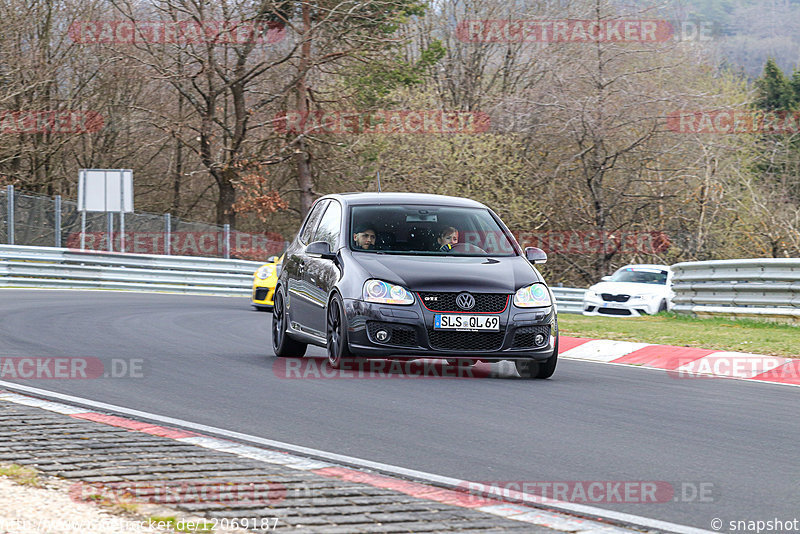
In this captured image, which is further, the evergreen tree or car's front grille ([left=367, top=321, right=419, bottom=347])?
the evergreen tree

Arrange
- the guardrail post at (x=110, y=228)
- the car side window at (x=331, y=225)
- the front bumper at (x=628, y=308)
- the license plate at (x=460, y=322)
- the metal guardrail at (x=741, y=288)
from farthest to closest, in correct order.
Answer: the guardrail post at (x=110, y=228)
the front bumper at (x=628, y=308)
the metal guardrail at (x=741, y=288)
the car side window at (x=331, y=225)
the license plate at (x=460, y=322)

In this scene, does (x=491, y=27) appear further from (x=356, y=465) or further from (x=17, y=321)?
(x=356, y=465)

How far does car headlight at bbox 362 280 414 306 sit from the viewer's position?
964cm

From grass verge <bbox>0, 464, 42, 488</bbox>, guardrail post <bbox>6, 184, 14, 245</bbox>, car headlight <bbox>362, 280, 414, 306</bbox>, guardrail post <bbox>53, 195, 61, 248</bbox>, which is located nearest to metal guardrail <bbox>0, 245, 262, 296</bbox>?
guardrail post <bbox>6, 184, 14, 245</bbox>

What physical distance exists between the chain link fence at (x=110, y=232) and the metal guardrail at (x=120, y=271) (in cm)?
122

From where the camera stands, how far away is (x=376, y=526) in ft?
15.3

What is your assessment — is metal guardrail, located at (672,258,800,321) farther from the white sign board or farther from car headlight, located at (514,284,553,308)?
the white sign board

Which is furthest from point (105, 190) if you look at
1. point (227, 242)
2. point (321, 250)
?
point (321, 250)

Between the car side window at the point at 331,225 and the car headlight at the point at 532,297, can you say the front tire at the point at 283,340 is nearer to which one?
the car side window at the point at 331,225

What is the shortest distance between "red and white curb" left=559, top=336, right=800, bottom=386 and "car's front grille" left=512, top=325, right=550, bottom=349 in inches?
75.2

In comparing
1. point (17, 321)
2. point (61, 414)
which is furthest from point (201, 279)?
point (61, 414)

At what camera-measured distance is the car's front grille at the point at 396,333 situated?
31.5 feet

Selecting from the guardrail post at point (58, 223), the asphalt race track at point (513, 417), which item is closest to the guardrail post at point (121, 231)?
the guardrail post at point (58, 223)

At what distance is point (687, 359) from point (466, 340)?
3.60 m
